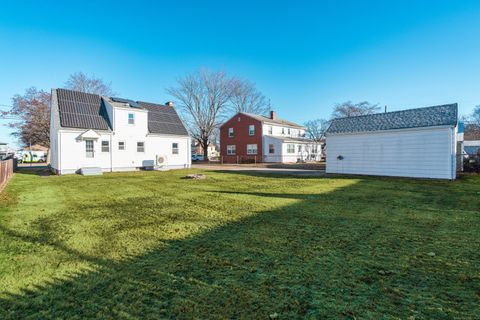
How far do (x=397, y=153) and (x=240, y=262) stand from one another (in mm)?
15466

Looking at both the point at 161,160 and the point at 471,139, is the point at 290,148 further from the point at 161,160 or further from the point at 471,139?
the point at 471,139

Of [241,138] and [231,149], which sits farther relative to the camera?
[231,149]

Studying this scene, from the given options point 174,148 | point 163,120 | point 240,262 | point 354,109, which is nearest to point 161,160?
point 174,148

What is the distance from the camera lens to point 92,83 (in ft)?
116

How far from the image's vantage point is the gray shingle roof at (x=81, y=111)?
725 inches

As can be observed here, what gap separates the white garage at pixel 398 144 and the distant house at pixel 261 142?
15.9m

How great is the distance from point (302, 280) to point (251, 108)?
48.9m

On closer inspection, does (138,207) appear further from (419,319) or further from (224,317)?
(419,319)

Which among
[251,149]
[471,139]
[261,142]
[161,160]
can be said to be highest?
[471,139]

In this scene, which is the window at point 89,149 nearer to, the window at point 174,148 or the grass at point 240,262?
the window at point 174,148

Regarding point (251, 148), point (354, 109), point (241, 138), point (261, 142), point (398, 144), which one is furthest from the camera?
point (354, 109)

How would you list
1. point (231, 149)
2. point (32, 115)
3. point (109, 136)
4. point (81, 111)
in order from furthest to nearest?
1. point (231, 149)
2. point (32, 115)
3. point (109, 136)
4. point (81, 111)

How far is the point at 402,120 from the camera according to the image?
620 inches

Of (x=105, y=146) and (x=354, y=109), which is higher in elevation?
(x=354, y=109)
